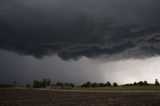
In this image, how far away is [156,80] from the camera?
608 feet

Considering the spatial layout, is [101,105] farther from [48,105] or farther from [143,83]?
[143,83]

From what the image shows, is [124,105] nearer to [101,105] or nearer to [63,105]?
[101,105]

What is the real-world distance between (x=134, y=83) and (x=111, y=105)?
155385mm

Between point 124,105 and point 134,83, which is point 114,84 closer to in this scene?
point 134,83

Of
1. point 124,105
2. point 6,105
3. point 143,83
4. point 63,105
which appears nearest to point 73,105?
point 63,105

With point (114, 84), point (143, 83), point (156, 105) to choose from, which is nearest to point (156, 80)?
point (143, 83)

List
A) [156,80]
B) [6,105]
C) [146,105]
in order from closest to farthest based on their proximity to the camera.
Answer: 1. [146,105]
2. [6,105]
3. [156,80]

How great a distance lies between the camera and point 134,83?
190 m

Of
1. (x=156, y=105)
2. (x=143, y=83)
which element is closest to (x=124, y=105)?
(x=156, y=105)

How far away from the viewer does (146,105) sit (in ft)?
127

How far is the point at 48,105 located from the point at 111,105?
9.86 m

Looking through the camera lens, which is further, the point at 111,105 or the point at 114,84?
the point at 114,84

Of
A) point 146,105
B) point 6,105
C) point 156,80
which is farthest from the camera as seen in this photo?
point 156,80

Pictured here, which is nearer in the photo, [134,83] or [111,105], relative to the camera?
[111,105]
